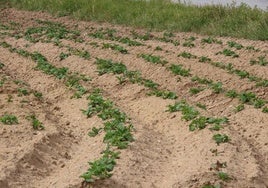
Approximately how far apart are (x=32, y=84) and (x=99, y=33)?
16.2ft

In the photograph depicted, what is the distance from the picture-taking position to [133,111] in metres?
10.2

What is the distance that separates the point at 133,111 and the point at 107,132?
1.95 metres

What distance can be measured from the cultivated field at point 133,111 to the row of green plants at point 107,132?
15 mm

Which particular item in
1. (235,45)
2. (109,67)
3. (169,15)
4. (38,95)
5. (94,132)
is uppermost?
(169,15)

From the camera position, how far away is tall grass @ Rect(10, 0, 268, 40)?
54.1 ft

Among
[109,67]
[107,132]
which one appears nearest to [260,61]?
[109,67]

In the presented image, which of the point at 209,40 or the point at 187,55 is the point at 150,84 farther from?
the point at 209,40

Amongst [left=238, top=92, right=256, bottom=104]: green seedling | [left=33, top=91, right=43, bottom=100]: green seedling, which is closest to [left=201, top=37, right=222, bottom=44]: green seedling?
[left=238, top=92, right=256, bottom=104]: green seedling

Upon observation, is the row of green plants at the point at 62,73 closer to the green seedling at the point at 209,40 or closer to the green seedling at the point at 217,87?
the green seedling at the point at 217,87

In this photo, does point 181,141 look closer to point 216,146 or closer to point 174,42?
point 216,146

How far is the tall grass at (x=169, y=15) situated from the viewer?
650 inches

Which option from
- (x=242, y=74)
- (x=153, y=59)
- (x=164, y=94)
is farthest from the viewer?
(x=153, y=59)

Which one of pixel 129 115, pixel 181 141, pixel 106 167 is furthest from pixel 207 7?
pixel 106 167

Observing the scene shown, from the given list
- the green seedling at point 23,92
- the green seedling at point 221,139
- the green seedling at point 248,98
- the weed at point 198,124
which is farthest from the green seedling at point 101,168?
the green seedling at point 23,92
